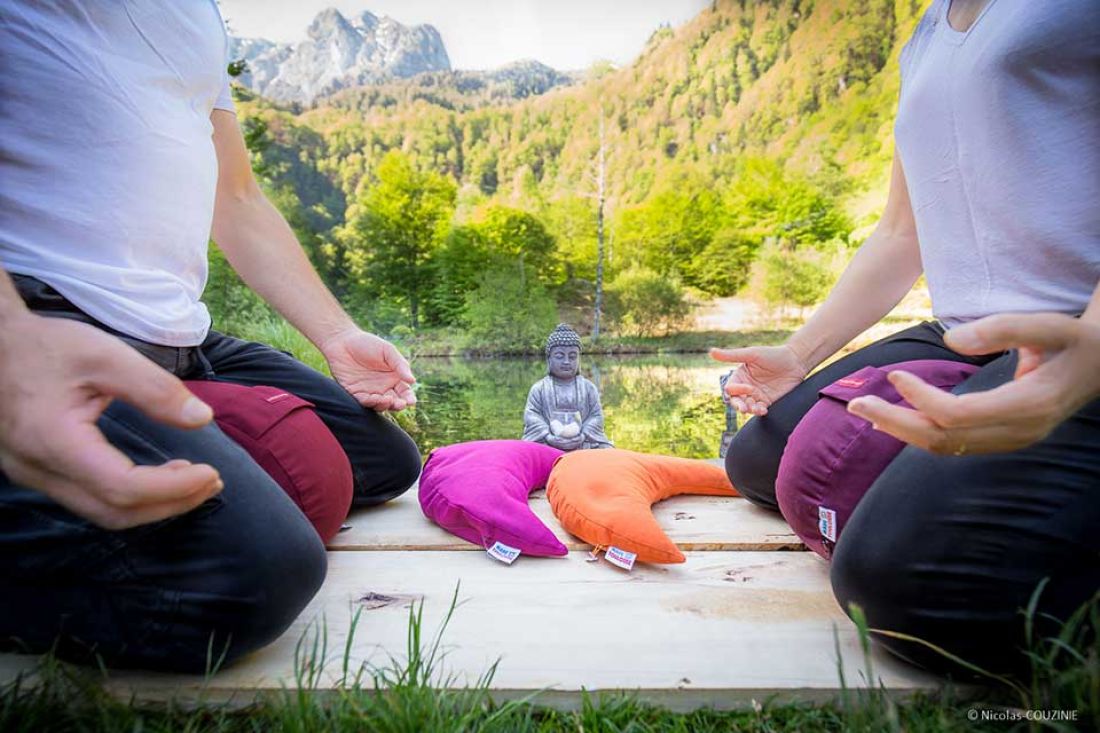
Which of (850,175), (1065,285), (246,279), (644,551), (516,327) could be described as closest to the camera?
(1065,285)

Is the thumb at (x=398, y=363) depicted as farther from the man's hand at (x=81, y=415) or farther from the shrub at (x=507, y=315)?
the shrub at (x=507, y=315)

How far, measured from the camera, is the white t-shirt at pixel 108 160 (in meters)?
0.70

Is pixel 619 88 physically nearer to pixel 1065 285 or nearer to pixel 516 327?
pixel 516 327

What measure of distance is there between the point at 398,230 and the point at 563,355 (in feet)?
16.0

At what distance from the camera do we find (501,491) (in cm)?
101

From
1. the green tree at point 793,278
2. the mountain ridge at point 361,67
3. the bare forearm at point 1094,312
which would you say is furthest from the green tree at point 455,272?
the bare forearm at point 1094,312

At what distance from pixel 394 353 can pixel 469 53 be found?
6889mm

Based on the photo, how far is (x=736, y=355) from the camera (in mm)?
1001

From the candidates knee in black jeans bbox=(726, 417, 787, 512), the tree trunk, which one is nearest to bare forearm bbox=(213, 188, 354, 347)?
knee in black jeans bbox=(726, 417, 787, 512)

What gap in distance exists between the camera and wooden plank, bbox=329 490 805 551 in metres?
0.96

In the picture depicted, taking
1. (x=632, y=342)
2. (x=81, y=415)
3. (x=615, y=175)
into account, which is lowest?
(x=632, y=342)

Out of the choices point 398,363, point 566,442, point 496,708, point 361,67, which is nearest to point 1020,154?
point 496,708

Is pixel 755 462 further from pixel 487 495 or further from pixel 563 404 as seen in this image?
pixel 563 404

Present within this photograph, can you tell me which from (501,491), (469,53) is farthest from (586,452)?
(469,53)
